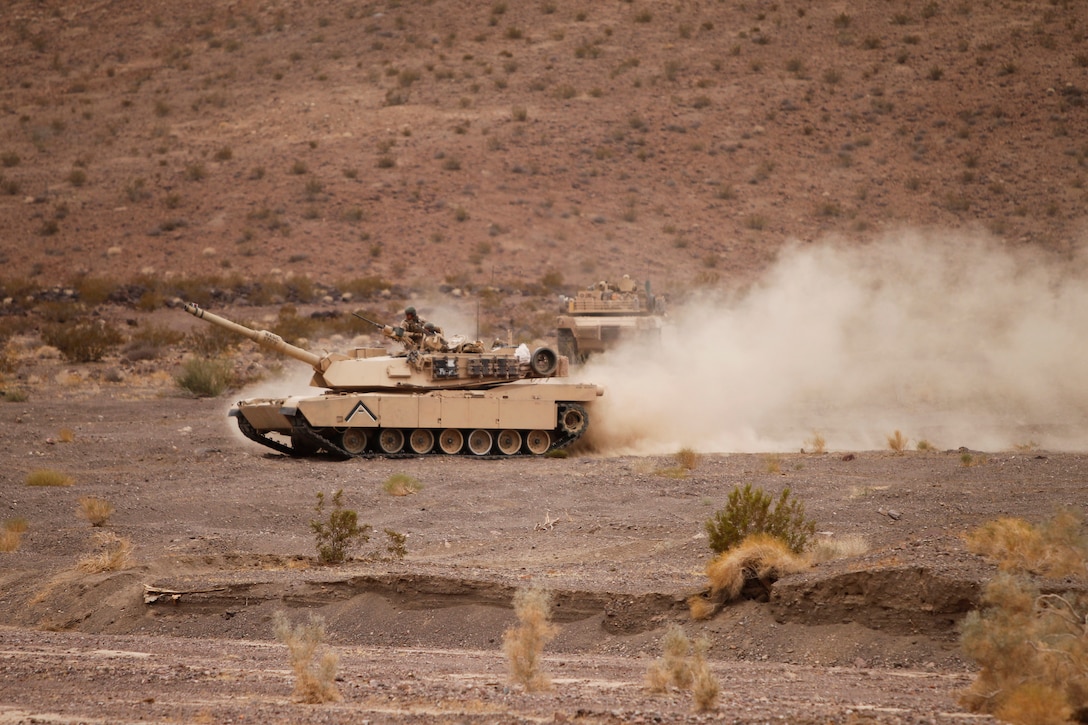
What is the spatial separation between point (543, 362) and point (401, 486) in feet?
17.1

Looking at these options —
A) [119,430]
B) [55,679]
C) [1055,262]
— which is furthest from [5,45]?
[55,679]

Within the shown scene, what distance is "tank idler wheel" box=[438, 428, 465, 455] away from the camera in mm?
22703

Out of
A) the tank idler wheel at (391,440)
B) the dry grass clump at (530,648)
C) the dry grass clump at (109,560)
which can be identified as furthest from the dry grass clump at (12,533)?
the tank idler wheel at (391,440)

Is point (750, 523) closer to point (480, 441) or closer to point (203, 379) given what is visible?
point (480, 441)

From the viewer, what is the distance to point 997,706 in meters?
7.36

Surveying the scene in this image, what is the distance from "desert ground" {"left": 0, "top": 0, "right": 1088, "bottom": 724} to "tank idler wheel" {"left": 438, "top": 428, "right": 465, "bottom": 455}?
0.96 m

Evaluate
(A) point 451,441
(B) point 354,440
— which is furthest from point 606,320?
(B) point 354,440

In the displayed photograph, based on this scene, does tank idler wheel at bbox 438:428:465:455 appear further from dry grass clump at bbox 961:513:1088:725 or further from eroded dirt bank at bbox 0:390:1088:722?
dry grass clump at bbox 961:513:1088:725

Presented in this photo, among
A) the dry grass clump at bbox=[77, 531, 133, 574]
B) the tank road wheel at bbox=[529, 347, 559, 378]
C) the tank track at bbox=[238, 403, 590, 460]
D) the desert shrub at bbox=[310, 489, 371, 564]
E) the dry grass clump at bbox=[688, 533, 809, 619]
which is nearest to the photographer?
the dry grass clump at bbox=[688, 533, 809, 619]

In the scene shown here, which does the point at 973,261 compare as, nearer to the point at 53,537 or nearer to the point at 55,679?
the point at 53,537

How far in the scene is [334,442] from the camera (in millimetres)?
22734

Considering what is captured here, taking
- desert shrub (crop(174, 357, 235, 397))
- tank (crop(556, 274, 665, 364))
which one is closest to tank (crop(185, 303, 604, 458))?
tank (crop(556, 274, 665, 364))

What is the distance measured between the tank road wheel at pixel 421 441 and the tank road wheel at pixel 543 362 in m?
2.19

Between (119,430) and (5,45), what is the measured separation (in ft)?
145
